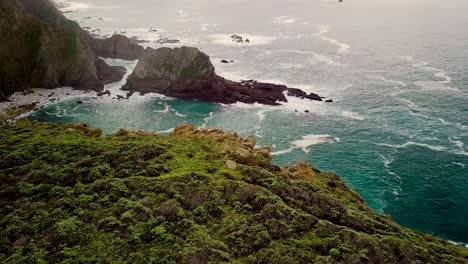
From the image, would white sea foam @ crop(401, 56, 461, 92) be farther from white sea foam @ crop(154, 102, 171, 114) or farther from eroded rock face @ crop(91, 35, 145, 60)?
eroded rock face @ crop(91, 35, 145, 60)

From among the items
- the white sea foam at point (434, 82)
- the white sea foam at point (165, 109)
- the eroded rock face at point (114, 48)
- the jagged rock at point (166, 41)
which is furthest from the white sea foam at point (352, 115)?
the jagged rock at point (166, 41)

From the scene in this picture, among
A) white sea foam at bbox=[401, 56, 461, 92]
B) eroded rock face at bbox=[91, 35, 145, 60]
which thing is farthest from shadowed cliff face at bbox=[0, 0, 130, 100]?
white sea foam at bbox=[401, 56, 461, 92]

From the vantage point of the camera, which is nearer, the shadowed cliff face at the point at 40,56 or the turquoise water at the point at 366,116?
the turquoise water at the point at 366,116

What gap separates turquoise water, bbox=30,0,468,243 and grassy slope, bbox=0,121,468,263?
30421 millimetres

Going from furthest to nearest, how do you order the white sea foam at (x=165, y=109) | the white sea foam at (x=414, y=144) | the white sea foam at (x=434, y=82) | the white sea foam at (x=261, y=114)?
the white sea foam at (x=434, y=82) < the white sea foam at (x=165, y=109) < the white sea foam at (x=261, y=114) < the white sea foam at (x=414, y=144)

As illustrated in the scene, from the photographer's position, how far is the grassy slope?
3281cm

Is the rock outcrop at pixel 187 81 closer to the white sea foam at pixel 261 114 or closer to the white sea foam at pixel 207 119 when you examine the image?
the white sea foam at pixel 261 114

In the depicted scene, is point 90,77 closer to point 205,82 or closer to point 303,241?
point 205,82

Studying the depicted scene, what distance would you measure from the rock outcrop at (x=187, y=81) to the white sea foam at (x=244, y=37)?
6132 centimetres

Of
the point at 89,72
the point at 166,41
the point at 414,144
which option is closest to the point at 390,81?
the point at 414,144

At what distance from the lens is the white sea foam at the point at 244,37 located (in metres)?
182

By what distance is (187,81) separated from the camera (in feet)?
402

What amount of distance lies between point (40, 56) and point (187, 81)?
41654 millimetres

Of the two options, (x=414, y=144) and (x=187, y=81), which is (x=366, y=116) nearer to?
(x=414, y=144)
